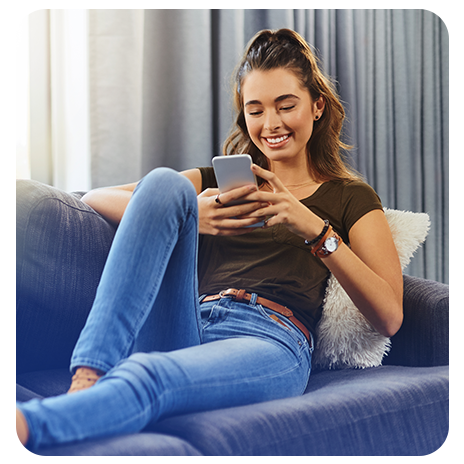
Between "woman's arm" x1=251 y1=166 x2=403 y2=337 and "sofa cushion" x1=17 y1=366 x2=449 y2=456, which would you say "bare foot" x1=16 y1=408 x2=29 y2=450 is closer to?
"sofa cushion" x1=17 y1=366 x2=449 y2=456

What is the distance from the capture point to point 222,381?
0.72 m

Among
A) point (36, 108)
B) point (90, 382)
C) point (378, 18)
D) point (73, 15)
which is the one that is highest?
point (378, 18)

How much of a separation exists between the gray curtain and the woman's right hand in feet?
2.60

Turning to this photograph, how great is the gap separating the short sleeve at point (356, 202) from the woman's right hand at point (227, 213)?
259 mm

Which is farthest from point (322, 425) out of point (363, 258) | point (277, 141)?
point (277, 141)

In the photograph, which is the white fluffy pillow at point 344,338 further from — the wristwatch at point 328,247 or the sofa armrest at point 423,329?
the wristwatch at point 328,247

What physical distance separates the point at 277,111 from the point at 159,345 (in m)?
0.63

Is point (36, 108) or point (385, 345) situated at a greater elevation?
point (36, 108)

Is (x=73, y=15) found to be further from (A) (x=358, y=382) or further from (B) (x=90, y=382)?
(A) (x=358, y=382)

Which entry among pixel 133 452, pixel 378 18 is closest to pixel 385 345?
pixel 133 452

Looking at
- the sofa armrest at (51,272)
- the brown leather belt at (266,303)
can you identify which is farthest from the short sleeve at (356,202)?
the sofa armrest at (51,272)

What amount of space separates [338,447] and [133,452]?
1.06 feet

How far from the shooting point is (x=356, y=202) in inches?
42.7
